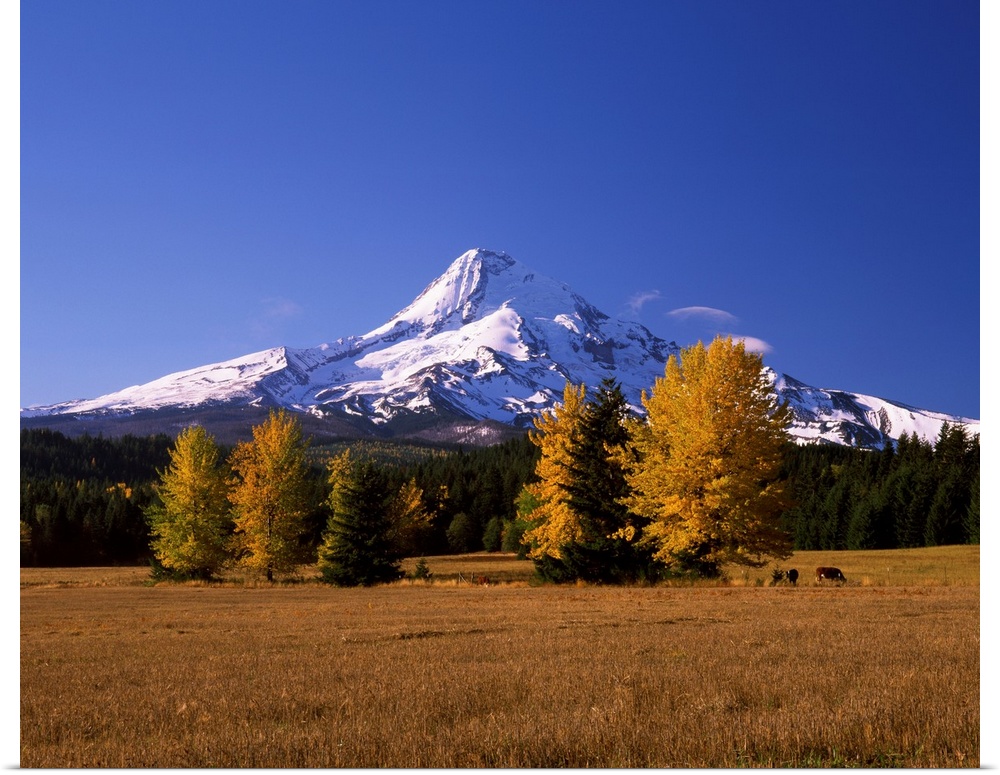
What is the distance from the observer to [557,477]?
47.9 m

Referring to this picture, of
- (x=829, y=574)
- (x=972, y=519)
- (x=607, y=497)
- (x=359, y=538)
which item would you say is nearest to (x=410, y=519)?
(x=359, y=538)

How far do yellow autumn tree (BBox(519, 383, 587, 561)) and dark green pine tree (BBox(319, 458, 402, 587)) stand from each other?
9.05 meters

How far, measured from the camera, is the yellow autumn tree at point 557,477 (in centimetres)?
4578

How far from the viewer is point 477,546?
120062mm

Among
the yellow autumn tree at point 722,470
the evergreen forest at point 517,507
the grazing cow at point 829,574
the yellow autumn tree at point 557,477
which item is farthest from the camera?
the evergreen forest at point 517,507

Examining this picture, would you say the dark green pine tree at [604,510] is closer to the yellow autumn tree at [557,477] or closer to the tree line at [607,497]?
the tree line at [607,497]

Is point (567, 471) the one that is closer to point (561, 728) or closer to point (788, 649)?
point (788, 649)

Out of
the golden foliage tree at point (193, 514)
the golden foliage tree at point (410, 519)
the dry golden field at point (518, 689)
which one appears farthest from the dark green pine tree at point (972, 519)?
the golden foliage tree at point (193, 514)

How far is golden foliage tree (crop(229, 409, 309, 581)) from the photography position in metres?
53.9

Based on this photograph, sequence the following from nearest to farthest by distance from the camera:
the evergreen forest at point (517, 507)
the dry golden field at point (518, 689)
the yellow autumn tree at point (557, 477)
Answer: the dry golden field at point (518, 689), the yellow autumn tree at point (557, 477), the evergreen forest at point (517, 507)

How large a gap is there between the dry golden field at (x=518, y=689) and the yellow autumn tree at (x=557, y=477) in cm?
2088

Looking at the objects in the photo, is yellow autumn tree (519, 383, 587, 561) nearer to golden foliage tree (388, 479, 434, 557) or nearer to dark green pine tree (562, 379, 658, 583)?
dark green pine tree (562, 379, 658, 583)

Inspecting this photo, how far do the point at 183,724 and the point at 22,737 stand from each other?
1.59 metres

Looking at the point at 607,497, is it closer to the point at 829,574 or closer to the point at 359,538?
the point at 829,574
